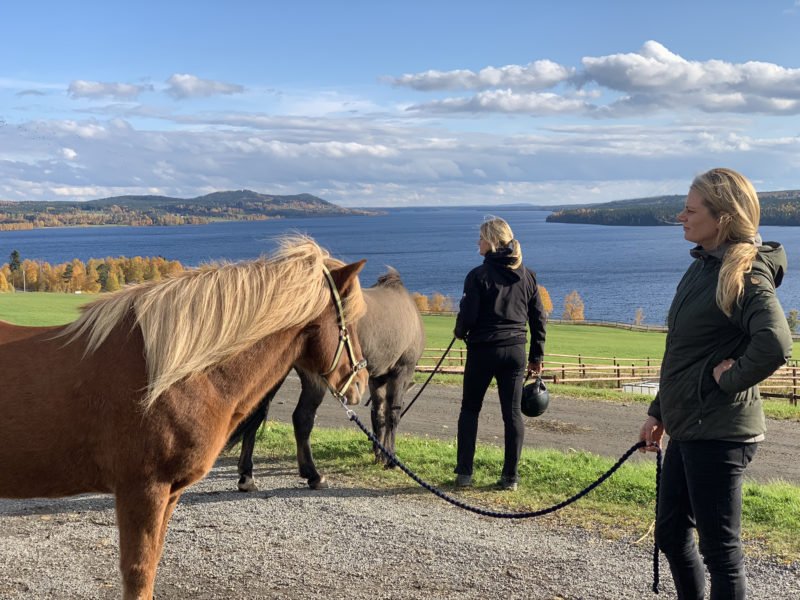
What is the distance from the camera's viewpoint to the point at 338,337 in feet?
13.0

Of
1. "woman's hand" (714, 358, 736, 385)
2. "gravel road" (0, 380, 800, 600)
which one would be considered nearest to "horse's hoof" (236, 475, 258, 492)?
"gravel road" (0, 380, 800, 600)

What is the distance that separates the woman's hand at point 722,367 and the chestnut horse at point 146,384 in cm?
181

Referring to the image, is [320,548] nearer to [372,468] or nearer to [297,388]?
[372,468]

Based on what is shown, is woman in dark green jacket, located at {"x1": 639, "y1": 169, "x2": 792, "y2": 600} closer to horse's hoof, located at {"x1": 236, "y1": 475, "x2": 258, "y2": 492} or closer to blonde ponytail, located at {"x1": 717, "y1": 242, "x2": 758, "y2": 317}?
blonde ponytail, located at {"x1": 717, "y1": 242, "x2": 758, "y2": 317}

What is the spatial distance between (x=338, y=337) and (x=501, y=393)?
355 cm

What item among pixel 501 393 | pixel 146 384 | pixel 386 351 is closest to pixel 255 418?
pixel 386 351

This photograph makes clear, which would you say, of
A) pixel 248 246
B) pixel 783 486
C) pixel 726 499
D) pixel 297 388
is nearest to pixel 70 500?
pixel 726 499

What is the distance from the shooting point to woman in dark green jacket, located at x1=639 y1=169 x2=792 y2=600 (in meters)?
3.06

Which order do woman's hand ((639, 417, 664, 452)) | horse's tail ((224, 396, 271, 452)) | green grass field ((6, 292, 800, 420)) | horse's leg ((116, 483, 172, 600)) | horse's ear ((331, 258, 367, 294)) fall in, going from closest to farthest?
1. horse's leg ((116, 483, 172, 600))
2. woman's hand ((639, 417, 664, 452))
3. horse's ear ((331, 258, 367, 294))
4. horse's tail ((224, 396, 271, 452))
5. green grass field ((6, 292, 800, 420))

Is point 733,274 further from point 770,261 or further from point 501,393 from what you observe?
point 501,393

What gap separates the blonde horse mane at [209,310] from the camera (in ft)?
11.6

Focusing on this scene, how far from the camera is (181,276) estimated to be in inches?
152

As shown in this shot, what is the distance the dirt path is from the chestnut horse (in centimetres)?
761

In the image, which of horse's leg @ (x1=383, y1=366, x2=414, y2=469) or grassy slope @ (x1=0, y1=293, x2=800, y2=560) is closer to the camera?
grassy slope @ (x1=0, y1=293, x2=800, y2=560)
